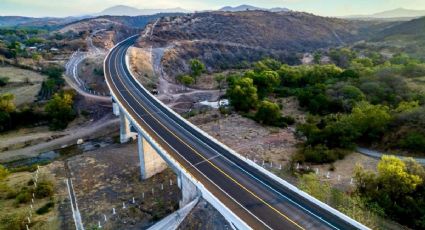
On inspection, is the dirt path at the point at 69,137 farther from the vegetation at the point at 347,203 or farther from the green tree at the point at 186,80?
the vegetation at the point at 347,203

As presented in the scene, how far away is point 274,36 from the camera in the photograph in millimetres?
194125

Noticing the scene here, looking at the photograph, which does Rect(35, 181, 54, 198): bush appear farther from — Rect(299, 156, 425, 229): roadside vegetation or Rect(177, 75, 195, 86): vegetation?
Rect(177, 75, 195, 86): vegetation

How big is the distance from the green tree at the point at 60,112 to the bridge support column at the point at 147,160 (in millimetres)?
40098

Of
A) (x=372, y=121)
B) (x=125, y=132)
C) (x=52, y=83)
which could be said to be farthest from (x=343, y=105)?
(x=52, y=83)

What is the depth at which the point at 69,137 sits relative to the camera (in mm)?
76938

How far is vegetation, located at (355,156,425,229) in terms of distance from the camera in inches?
1420

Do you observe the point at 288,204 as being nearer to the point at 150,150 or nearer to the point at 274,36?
→ the point at 150,150

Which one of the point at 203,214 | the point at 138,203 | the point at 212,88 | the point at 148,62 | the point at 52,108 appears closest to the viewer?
the point at 203,214

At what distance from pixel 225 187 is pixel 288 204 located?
712 cm

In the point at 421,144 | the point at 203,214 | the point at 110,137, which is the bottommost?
the point at 110,137

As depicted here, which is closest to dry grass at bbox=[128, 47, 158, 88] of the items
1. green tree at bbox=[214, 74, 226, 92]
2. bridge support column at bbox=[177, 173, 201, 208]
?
green tree at bbox=[214, 74, 226, 92]

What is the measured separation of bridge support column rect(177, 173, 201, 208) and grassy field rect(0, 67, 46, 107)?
72344mm

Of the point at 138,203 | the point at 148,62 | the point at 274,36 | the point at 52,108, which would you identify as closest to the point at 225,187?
the point at 138,203

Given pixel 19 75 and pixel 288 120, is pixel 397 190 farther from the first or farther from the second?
pixel 19 75
